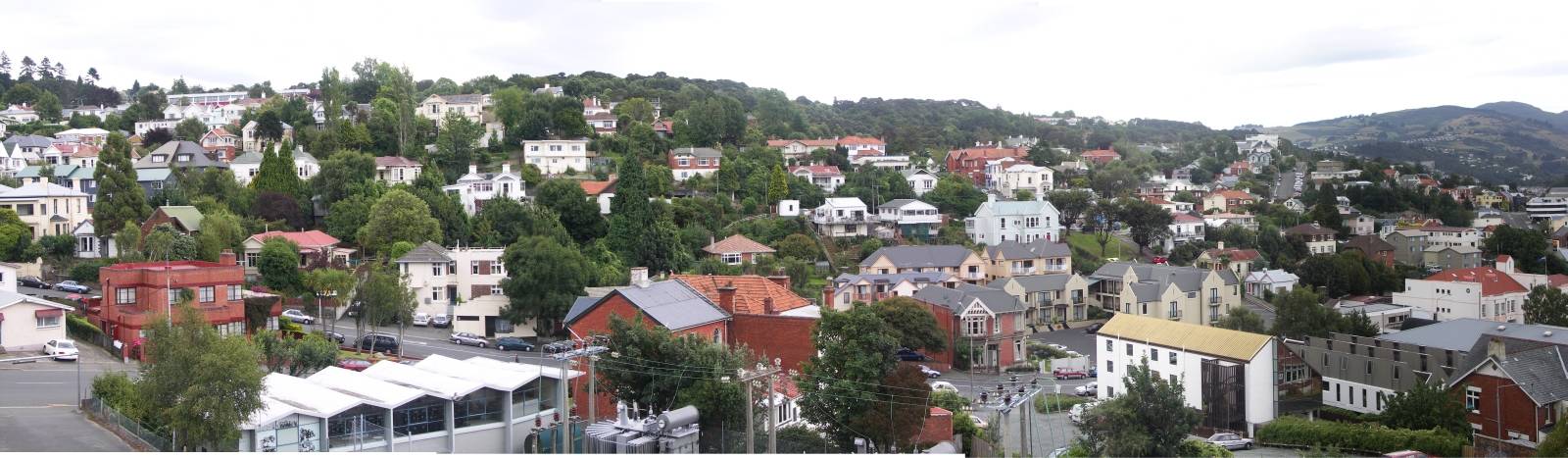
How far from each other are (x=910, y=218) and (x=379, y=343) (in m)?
18.0

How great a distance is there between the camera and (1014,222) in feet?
106

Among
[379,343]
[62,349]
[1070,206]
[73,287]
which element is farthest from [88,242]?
[1070,206]

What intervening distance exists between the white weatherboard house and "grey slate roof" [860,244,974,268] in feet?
31.6

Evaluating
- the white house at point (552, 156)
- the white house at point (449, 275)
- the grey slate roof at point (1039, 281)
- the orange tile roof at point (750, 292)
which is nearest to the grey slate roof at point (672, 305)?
the orange tile roof at point (750, 292)

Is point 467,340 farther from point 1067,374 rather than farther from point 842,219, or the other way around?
point 842,219

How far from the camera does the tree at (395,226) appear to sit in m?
23.1

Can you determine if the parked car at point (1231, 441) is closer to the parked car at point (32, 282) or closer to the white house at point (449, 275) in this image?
the white house at point (449, 275)

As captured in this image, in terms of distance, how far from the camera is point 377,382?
10211 millimetres

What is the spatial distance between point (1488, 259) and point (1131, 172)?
14.5 meters

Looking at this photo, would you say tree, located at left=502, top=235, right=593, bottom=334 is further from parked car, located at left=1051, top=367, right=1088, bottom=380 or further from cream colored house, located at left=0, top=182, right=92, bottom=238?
cream colored house, located at left=0, top=182, right=92, bottom=238

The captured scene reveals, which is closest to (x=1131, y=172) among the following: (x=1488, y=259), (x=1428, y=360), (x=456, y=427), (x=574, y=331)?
(x=1488, y=259)

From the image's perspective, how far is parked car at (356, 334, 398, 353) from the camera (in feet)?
56.3

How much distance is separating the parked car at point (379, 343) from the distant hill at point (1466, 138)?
76403mm

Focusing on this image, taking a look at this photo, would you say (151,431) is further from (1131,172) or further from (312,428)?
(1131,172)
